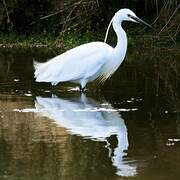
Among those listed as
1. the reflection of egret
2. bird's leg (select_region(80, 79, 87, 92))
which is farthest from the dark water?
bird's leg (select_region(80, 79, 87, 92))

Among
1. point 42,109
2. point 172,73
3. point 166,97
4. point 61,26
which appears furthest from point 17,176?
point 61,26

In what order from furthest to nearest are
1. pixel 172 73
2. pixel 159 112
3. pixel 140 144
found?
pixel 172 73 < pixel 159 112 < pixel 140 144

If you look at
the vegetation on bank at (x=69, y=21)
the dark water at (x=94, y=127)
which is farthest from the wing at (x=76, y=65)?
the vegetation on bank at (x=69, y=21)

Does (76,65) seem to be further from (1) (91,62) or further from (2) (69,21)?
(2) (69,21)

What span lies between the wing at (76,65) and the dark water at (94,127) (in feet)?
0.73

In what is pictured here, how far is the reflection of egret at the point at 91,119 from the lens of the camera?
20.3 ft

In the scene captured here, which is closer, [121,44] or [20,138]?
[20,138]

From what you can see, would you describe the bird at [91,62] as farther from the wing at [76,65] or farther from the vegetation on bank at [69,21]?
the vegetation on bank at [69,21]

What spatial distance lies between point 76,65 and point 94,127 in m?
2.91

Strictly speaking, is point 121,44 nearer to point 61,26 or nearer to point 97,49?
point 97,49

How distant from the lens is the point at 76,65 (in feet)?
33.1

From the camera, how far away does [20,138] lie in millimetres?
6789

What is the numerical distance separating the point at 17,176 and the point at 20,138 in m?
1.42

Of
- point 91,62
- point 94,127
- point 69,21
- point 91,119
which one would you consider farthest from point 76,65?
point 69,21
